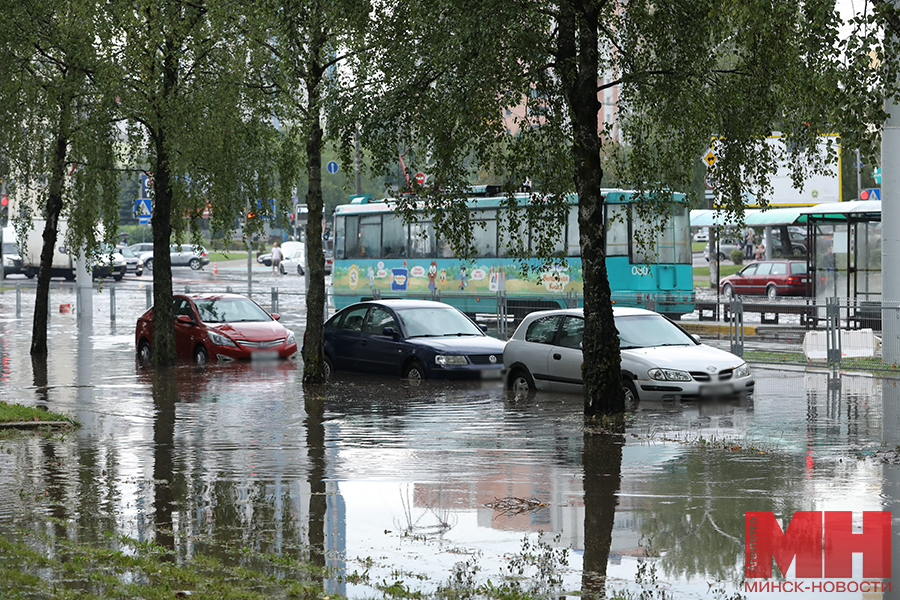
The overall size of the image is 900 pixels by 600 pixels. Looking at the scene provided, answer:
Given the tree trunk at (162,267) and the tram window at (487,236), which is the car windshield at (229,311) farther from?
the tram window at (487,236)

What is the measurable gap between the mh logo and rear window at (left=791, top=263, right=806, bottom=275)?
3592cm

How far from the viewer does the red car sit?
75.8 feet

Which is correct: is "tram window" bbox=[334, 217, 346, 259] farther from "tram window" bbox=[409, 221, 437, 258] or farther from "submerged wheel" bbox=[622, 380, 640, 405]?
"submerged wheel" bbox=[622, 380, 640, 405]

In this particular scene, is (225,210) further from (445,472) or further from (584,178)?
(445,472)

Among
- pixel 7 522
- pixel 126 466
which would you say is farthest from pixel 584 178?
pixel 7 522

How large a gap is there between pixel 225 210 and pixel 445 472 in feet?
38.4

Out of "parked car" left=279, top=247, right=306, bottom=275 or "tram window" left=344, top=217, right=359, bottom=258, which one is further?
"parked car" left=279, top=247, right=306, bottom=275

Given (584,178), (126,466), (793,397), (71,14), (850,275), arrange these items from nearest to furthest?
(126,466) < (584,178) < (793,397) < (71,14) < (850,275)

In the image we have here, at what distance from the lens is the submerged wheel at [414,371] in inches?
747

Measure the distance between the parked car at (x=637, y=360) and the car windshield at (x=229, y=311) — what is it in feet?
27.5

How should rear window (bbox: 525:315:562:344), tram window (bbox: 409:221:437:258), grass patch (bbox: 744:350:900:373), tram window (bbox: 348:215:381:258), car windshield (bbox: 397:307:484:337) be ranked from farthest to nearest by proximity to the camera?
tram window (bbox: 348:215:381:258)
tram window (bbox: 409:221:437:258)
grass patch (bbox: 744:350:900:373)
car windshield (bbox: 397:307:484:337)
rear window (bbox: 525:315:562:344)

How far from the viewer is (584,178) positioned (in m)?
14.0

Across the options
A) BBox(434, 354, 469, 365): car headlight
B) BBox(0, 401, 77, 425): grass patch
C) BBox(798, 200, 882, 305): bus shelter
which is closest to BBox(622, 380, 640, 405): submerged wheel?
BBox(434, 354, 469, 365): car headlight

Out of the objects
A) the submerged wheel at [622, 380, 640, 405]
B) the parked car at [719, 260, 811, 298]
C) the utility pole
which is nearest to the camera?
the submerged wheel at [622, 380, 640, 405]
